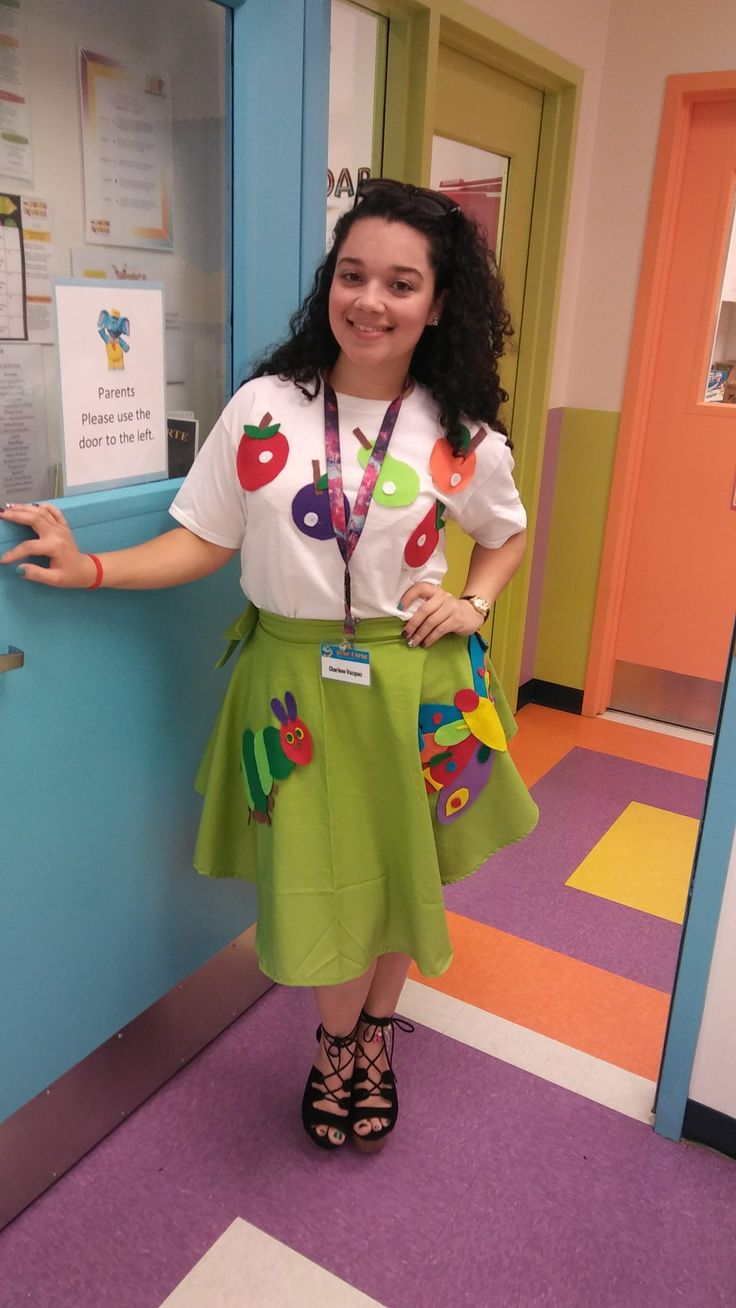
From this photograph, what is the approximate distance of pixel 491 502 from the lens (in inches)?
58.1

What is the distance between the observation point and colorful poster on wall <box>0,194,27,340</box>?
48.8 inches

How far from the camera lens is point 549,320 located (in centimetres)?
306

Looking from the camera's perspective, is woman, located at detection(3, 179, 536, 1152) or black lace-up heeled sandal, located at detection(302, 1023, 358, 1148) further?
black lace-up heeled sandal, located at detection(302, 1023, 358, 1148)

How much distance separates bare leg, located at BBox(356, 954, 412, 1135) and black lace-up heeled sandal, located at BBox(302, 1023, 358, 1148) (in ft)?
0.09

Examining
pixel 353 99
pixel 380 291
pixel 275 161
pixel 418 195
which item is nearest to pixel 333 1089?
pixel 380 291

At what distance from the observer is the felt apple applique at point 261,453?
1349 mm

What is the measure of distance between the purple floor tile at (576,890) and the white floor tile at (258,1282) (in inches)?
37.6

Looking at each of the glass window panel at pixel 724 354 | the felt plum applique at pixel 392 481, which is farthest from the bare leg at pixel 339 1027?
the glass window panel at pixel 724 354

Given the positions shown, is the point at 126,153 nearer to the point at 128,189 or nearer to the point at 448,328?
the point at 128,189

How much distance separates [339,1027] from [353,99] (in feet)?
6.27

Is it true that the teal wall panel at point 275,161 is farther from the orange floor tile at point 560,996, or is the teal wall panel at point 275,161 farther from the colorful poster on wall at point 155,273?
the orange floor tile at point 560,996

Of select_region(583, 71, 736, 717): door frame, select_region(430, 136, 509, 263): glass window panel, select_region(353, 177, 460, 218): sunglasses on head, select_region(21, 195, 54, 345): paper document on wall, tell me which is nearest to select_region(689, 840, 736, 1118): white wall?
select_region(353, 177, 460, 218): sunglasses on head

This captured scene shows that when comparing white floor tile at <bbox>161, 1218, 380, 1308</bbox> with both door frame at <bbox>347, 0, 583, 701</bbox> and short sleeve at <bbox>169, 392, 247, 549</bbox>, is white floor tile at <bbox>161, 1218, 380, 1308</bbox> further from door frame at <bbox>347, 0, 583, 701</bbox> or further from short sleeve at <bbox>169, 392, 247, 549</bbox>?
door frame at <bbox>347, 0, 583, 701</bbox>

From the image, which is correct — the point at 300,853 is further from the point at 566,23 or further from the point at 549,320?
the point at 566,23
